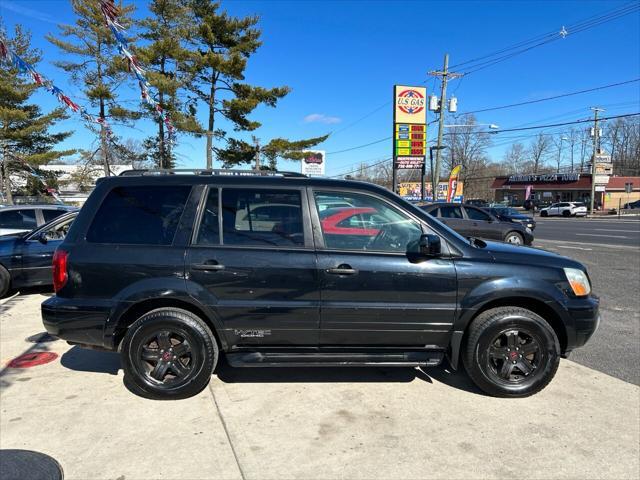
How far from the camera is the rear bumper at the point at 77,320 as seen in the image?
3.55 m

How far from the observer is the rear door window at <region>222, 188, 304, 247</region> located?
362cm

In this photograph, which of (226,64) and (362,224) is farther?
(226,64)

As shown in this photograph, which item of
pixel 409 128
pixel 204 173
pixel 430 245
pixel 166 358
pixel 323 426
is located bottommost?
pixel 323 426

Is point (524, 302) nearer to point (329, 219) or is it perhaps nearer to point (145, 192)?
point (329, 219)

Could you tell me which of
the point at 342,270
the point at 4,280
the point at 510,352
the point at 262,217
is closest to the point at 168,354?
the point at 262,217

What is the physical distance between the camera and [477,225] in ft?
47.7

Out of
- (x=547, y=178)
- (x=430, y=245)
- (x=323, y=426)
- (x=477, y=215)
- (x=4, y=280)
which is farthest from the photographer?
(x=547, y=178)

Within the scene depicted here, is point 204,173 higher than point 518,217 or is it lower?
higher

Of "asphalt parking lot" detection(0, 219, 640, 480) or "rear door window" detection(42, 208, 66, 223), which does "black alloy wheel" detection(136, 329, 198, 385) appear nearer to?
"asphalt parking lot" detection(0, 219, 640, 480)

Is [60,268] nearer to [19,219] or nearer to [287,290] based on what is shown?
[287,290]

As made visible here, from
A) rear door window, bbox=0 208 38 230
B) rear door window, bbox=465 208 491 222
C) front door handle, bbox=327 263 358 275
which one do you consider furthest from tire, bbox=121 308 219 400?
rear door window, bbox=465 208 491 222

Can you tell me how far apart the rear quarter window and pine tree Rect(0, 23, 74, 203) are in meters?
22.6

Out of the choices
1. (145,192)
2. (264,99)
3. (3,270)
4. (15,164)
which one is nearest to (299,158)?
(264,99)

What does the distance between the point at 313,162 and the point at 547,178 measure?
5456cm
